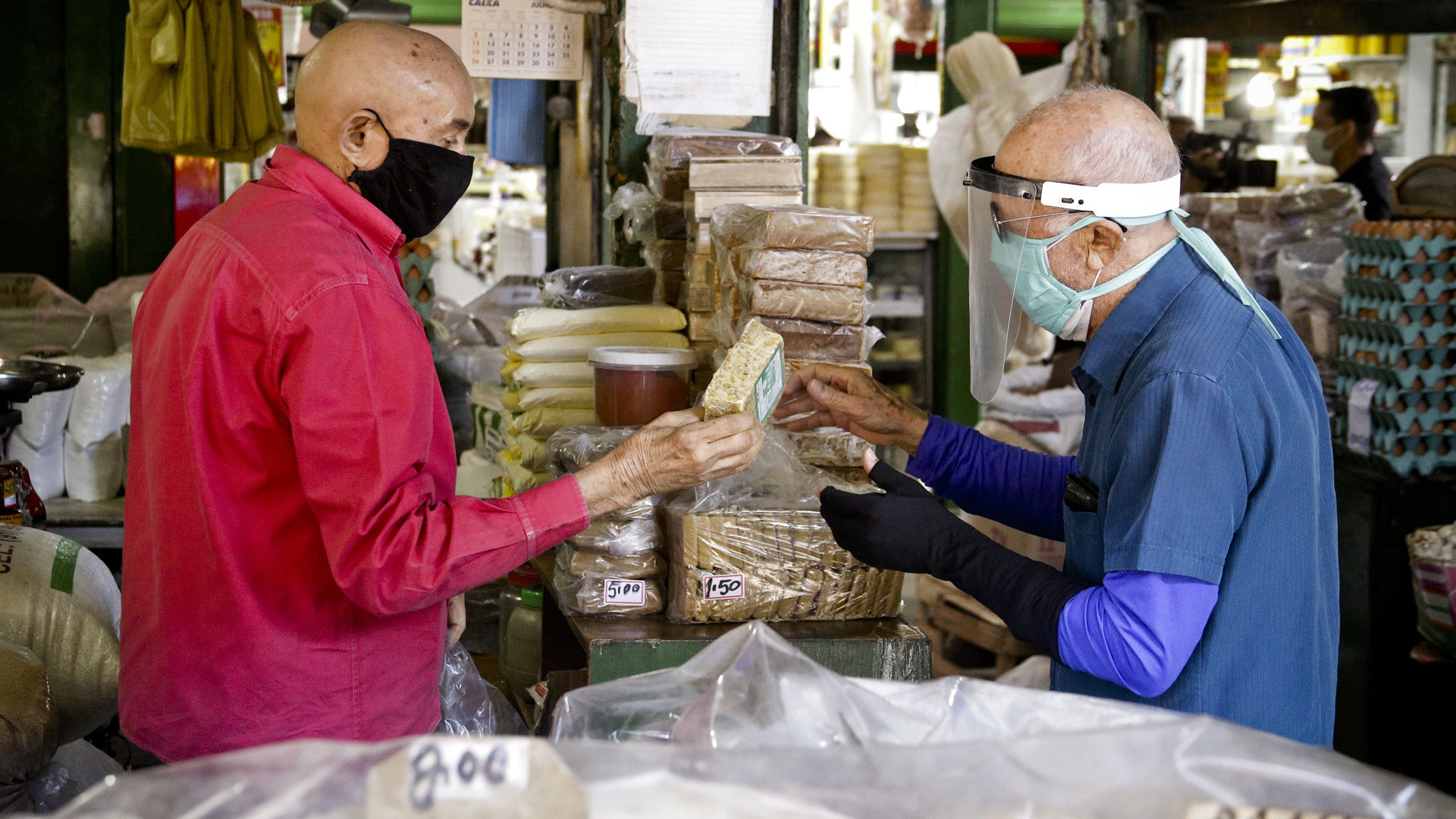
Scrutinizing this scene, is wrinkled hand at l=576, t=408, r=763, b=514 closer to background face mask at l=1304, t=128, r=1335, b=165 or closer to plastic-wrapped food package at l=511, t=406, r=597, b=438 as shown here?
plastic-wrapped food package at l=511, t=406, r=597, b=438

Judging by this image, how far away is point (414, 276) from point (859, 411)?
9.57ft

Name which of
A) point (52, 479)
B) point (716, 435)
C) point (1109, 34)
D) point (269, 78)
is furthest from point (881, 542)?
point (1109, 34)

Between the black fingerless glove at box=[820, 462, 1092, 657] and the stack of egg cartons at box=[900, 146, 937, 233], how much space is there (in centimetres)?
549

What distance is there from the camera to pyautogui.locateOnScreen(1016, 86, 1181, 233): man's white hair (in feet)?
5.66

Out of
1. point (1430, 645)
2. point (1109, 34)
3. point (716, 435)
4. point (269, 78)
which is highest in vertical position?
point (1109, 34)

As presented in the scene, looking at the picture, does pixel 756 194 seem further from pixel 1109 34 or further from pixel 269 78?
pixel 1109 34

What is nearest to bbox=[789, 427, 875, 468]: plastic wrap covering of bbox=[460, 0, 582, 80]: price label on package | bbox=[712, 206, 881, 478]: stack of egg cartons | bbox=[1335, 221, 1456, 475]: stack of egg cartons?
bbox=[712, 206, 881, 478]: stack of egg cartons

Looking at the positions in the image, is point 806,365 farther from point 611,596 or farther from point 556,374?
point 556,374

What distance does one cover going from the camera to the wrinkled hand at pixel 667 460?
1.83 m

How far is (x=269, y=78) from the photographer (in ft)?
14.5

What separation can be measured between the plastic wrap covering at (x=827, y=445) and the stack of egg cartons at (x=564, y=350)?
2.02ft

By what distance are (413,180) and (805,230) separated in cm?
83

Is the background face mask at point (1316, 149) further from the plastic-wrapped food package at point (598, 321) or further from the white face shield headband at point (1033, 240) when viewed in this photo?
the white face shield headband at point (1033, 240)

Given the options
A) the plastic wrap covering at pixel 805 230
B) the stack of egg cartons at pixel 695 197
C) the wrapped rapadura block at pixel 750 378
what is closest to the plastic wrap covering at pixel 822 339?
the plastic wrap covering at pixel 805 230
